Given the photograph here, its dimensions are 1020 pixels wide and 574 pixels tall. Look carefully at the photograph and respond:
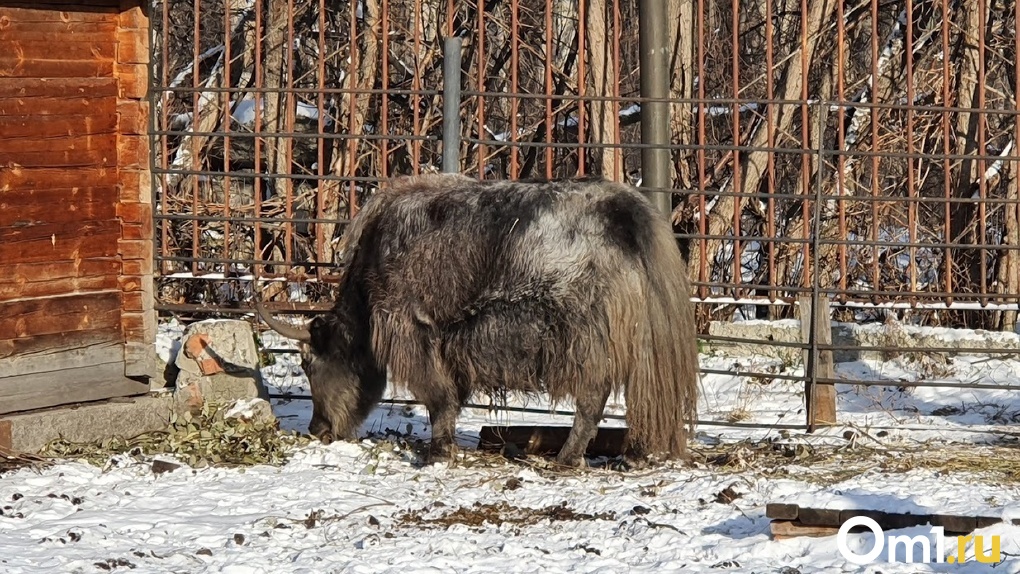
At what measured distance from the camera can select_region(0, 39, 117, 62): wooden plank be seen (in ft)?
24.0

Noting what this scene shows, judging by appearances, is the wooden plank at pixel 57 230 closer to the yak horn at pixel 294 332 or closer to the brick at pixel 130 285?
the brick at pixel 130 285

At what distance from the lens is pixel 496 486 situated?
6.74 meters

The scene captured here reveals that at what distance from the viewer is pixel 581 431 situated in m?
7.16

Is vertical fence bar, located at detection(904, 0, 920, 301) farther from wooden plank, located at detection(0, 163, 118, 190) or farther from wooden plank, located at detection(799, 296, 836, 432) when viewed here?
wooden plank, located at detection(0, 163, 118, 190)

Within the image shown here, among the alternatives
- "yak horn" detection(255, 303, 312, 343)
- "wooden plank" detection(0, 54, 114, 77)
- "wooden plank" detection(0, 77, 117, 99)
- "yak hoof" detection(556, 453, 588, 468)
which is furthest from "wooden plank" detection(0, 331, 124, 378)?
"yak hoof" detection(556, 453, 588, 468)

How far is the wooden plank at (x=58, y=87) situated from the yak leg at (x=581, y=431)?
3.31 metres

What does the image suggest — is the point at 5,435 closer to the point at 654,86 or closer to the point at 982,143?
the point at 654,86

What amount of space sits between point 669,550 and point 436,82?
7.65 metres

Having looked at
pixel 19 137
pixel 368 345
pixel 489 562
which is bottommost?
pixel 489 562

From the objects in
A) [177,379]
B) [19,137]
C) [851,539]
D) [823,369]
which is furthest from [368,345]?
[851,539]

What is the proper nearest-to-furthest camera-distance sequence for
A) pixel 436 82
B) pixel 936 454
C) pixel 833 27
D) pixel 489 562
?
pixel 489 562
pixel 936 454
pixel 833 27
pixel 436 82

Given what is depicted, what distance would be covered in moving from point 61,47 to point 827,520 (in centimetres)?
493

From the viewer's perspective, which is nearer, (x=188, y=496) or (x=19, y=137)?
(x=188, y=496)

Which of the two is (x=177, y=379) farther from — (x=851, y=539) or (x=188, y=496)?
(x=851, y=539)
